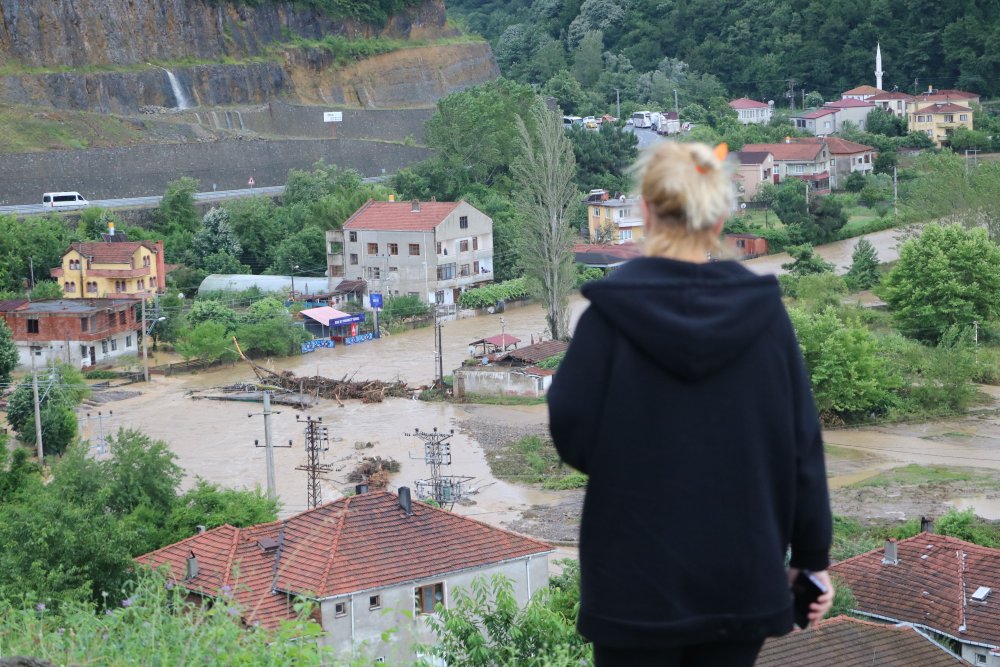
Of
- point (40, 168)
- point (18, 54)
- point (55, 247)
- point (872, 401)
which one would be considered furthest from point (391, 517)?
point (18, 54)

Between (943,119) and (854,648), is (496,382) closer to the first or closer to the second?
(854,648)

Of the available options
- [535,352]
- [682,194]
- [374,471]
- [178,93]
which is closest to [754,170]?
[178,93]

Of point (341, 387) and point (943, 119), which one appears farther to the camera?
point (943, 119)

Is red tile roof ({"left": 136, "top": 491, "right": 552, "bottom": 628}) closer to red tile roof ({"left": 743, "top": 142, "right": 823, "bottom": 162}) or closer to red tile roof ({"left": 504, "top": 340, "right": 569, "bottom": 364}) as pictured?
red tile roof ({"left": 504, "top": 340, "right": 569, "bottom": 364})

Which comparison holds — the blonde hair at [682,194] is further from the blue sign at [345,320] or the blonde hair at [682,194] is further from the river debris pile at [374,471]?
the blue sign at [345,320]

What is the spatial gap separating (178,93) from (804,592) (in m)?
37.5

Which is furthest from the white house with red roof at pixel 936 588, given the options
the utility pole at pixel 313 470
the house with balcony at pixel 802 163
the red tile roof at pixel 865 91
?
the red tile roof at pixel 865 91

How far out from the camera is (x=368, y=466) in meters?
16.9

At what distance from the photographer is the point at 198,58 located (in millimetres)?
39188

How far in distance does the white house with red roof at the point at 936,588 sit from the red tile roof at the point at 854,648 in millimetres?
772

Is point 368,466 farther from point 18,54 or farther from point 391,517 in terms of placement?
point 18,54

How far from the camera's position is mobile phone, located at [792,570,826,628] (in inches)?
80.8

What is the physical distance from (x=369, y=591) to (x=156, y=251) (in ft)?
61.3

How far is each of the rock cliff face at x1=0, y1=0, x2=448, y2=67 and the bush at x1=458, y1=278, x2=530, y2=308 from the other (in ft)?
48.6
